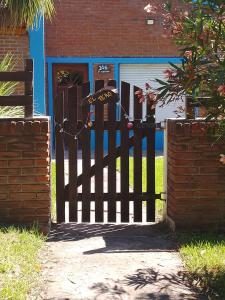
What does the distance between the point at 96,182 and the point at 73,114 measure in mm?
876

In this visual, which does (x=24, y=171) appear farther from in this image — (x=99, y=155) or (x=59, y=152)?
(x=99, y=155)

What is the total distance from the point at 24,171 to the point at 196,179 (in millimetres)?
1948

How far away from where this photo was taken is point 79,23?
56.0 feet

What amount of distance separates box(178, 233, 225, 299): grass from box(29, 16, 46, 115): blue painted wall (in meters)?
9.78

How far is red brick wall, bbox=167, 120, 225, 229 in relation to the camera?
6309 mm

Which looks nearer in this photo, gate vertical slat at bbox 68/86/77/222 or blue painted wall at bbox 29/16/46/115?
gate vertical slat at bbox 68/86/77/222

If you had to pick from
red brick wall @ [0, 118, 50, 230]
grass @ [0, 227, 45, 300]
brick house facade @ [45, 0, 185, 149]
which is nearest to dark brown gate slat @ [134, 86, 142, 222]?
red brick wall @ [0, 118, 50, 230]

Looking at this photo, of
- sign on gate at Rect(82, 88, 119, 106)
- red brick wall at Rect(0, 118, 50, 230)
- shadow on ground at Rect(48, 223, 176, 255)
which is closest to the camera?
shadow on ground at Rect(48, 223, 176, 255)

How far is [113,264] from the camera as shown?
5172mm

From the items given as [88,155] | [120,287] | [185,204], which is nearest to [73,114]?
[88,155]

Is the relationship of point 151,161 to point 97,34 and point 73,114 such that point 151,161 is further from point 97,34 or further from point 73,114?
point 97,34

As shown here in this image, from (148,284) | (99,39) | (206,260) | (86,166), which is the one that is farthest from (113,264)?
(99,39)

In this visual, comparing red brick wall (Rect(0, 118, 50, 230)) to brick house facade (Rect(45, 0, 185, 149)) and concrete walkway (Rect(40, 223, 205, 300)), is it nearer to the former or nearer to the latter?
concrete walkway (Rect(40, 223, 205, 300))

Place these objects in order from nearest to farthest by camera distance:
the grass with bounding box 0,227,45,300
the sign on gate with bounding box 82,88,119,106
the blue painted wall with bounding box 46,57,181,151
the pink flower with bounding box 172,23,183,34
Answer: the pink flower with bounding box 172,23,183,34
the grass with bounding box 0,227,45,300
the sign on gate with bounding box 82,88,119,106
the blue painted wall with bounding box 46,57,181,151
